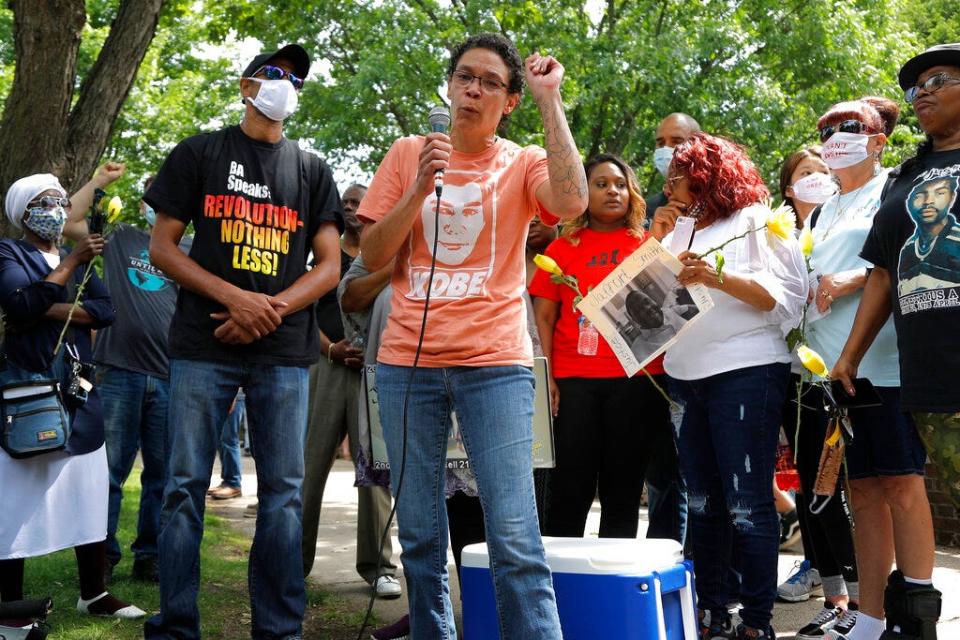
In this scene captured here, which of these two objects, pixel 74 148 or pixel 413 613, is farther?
pixel 74 148

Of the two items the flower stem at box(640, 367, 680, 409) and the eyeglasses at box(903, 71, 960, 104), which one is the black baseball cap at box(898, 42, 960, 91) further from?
the flower stem at box(640, 367, 680, 409)

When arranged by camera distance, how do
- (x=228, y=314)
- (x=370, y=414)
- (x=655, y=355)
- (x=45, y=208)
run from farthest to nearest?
1. (x=45, y=208)
2. (x=370, y=414)
3. (x=655, y=355)
4. (x=228, y=314)

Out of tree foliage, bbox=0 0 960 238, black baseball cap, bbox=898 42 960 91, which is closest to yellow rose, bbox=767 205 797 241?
black baseball cap, bbox=898 42 960 91

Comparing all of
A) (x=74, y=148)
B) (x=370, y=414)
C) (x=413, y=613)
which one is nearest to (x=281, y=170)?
(x=370, y=414)

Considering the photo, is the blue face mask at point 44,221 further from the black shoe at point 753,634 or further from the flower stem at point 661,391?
the black shoe at point 753,634

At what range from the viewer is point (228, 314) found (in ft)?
14.0

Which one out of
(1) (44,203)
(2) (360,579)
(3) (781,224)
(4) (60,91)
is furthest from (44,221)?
(3) (781,224)

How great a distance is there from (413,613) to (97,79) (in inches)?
199

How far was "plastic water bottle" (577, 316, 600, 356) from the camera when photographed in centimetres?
513

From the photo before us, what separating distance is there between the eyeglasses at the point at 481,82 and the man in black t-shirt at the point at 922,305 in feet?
5.36

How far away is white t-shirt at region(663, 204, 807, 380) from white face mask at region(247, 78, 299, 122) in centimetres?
199

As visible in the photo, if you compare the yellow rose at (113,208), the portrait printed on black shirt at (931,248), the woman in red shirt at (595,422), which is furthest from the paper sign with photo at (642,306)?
the yellow rose at (113,208)

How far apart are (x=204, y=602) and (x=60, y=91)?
3614 millimetres

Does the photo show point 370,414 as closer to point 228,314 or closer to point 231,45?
point 228,314
